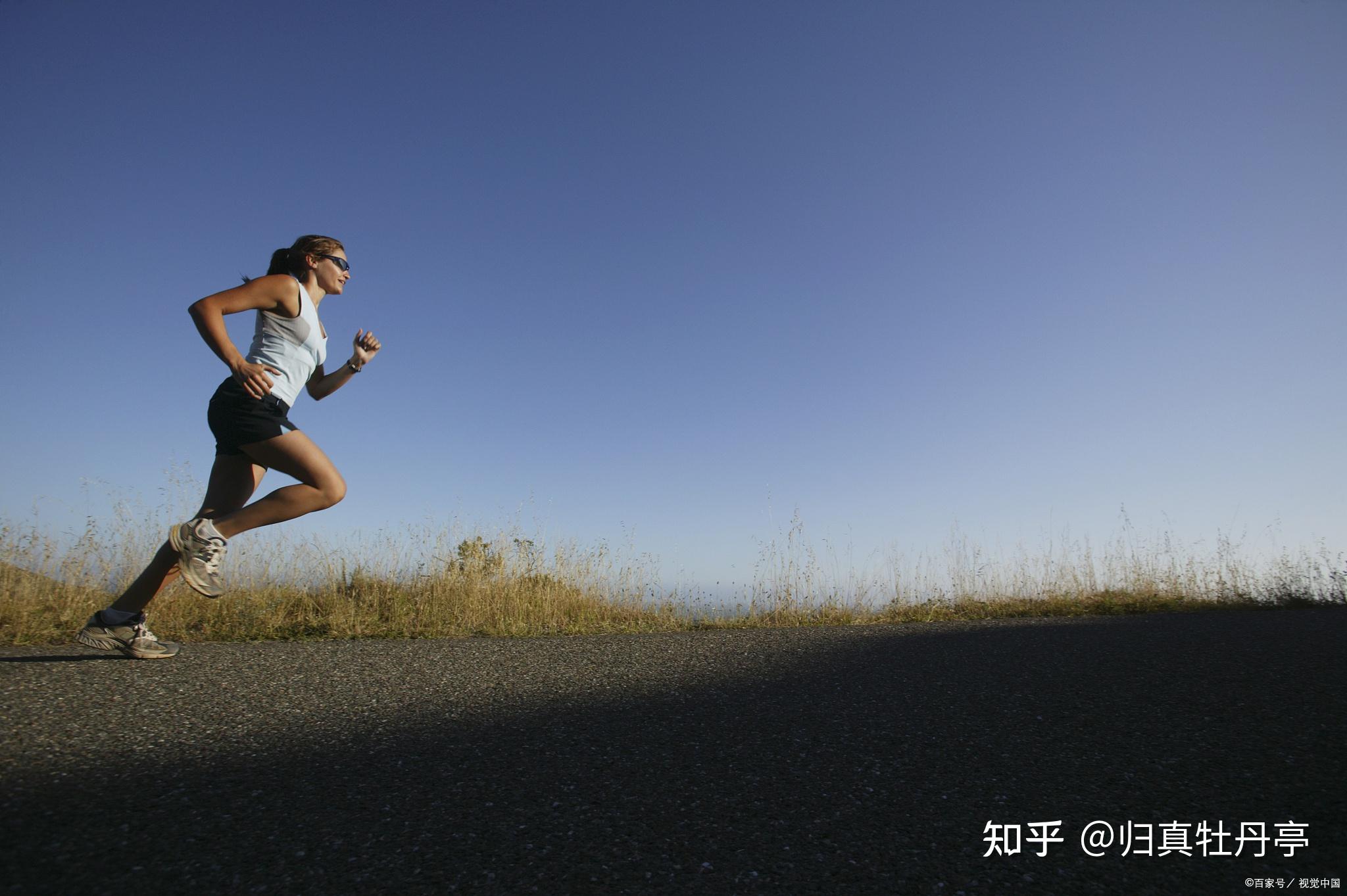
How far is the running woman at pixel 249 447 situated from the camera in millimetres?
2908

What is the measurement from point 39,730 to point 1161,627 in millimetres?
6129

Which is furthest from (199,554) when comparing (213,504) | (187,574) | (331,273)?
(331,273)

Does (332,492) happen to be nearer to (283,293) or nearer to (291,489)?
(291,489)

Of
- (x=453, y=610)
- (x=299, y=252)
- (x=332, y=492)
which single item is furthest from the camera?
(x=453, y=610)

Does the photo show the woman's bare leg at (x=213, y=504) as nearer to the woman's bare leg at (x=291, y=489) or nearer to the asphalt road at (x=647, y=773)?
the woman's bare leg at (x=291, y=489)

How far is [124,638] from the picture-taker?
308cm

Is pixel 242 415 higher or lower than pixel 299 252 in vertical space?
lower

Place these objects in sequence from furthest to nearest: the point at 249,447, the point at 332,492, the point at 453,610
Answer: the point at 453,610 → the point at 332,492 → the point at 249,447

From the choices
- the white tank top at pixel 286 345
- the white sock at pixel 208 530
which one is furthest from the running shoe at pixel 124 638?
the white tank top at pixel 286 345

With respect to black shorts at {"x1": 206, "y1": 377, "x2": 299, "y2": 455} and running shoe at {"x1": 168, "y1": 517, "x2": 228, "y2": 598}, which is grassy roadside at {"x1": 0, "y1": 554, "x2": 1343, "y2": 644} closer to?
running shoe at {"x1": 168, "y1": 517, "x2": 228, "y2": 598}

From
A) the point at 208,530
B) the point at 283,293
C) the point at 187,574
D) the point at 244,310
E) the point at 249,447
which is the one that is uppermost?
the point at 283,293

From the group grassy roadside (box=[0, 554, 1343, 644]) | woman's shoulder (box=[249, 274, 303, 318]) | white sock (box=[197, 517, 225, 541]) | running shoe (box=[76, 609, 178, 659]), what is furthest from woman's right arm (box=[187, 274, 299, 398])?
grassy roadside (box=[0, 554, 1343, 644])

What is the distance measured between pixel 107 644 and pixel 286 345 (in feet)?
5.24

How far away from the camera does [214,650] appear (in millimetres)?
3533
